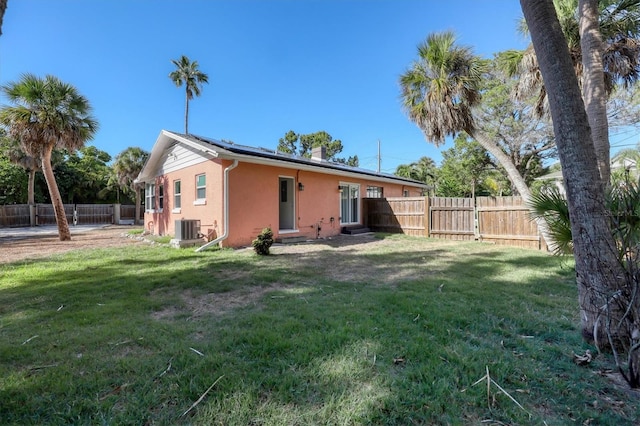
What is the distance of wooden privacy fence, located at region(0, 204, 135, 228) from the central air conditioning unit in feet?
66.2

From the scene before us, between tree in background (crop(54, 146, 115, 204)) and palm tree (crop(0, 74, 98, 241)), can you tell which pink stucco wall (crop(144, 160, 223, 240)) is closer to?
palm tree (crop(0, 74, 98, 241))

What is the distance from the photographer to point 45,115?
34.9 feet

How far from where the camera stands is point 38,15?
6.58m

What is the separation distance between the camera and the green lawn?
1956 mm

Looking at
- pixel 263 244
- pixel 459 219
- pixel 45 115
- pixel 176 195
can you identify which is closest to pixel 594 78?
pixel 459 219

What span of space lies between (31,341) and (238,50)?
12.4 m

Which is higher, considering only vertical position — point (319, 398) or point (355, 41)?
point (355, 41)

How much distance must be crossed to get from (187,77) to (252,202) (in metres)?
19.8

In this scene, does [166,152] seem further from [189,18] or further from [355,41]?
[355,41]

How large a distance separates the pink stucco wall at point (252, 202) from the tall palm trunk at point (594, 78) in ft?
27.4

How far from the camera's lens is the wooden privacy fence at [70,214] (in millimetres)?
20984

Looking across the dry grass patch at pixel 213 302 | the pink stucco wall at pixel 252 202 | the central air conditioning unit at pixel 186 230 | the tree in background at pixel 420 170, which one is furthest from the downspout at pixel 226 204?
the tree in background at pixel 420 170

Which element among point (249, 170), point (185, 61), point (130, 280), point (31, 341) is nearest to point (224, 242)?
point (249, 170)

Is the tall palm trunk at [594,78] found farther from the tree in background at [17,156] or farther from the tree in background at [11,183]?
the tree in background at [11,183]
